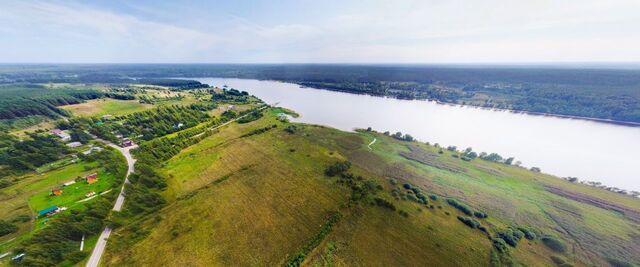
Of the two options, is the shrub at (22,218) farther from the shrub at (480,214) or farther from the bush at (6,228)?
the shrub at (480,214)

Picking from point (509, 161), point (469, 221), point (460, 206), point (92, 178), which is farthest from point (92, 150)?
point (509, 161)

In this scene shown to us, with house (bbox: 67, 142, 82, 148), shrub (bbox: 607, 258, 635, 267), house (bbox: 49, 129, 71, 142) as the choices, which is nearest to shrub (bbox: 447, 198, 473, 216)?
shrub (bbox: 607, 258, 635, 267)

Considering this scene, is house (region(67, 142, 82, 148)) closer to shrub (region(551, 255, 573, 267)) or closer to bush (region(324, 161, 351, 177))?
bush (region(324, 161, 351, 177))

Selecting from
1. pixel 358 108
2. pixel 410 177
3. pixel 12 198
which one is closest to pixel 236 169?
pixel 12 198

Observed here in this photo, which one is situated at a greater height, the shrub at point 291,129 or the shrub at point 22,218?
the shrub at point 291,129

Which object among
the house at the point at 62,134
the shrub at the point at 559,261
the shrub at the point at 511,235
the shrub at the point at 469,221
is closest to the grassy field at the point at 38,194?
the house at the point at 62,134

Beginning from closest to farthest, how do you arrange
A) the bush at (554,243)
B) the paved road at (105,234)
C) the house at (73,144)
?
the paved road at (105,234), the bush at (554,243), the house at (73,144)

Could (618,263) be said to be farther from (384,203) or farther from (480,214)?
(384,203)

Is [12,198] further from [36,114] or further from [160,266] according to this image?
[36,114]
